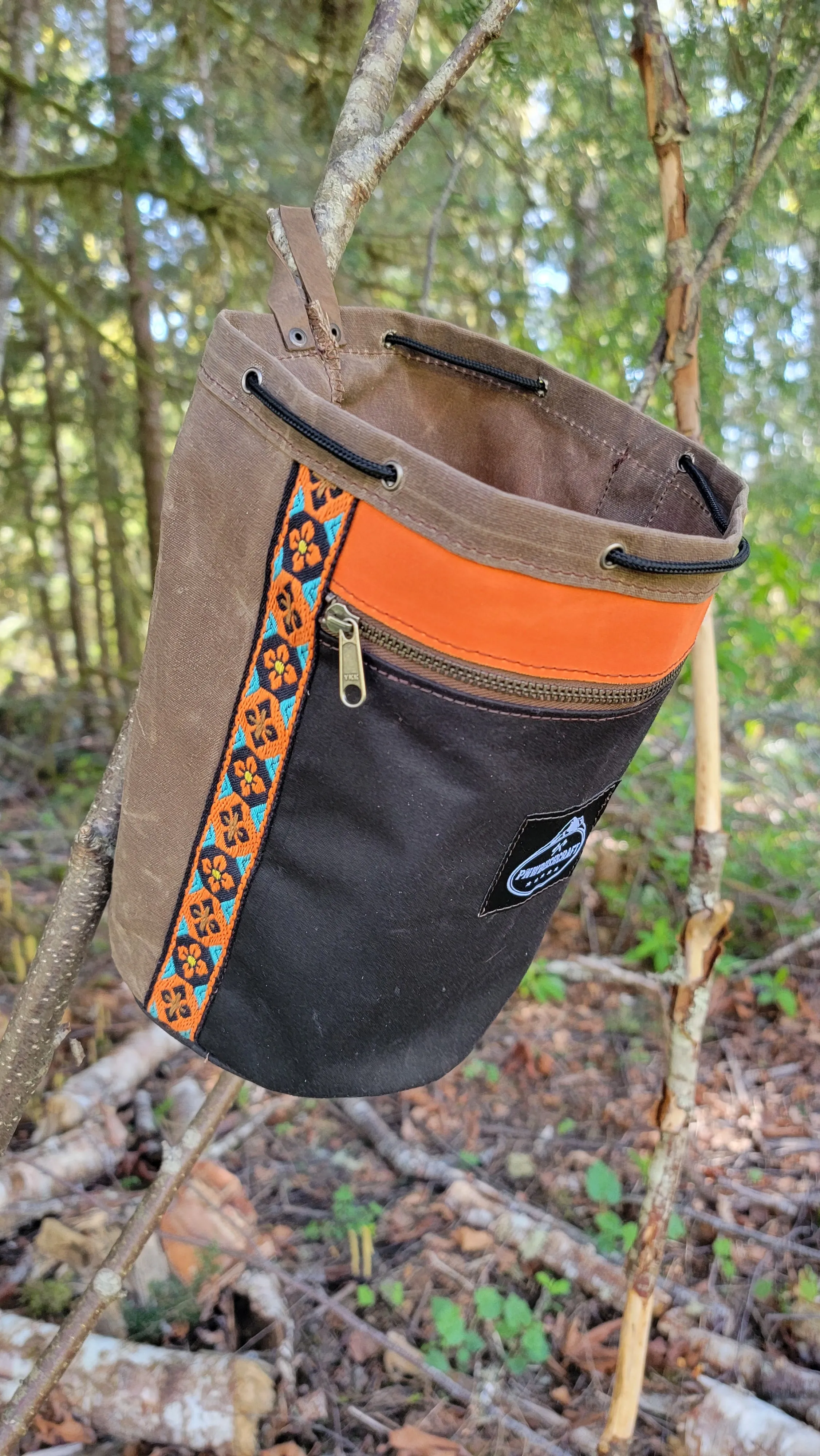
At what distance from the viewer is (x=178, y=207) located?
2.72 m

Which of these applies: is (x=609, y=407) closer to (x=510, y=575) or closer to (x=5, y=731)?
(x=510, y=575)

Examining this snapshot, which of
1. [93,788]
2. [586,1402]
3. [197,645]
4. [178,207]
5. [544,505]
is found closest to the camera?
[544,505]

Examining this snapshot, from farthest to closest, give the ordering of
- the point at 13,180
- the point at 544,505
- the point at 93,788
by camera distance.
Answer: the point at 93,788 < the point at 13,180 < the point at 544,505

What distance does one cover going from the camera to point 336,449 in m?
0.64

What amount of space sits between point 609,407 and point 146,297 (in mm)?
3015

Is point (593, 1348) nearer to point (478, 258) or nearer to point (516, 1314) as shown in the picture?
point (516, 1314)

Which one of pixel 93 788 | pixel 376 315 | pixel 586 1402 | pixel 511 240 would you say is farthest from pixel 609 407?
pixel 93 788

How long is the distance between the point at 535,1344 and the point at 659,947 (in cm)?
110

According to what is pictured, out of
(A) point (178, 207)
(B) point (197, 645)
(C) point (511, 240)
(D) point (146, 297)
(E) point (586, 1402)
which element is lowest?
(E) point (586, 1402)

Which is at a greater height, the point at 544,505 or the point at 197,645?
the point at 544,505

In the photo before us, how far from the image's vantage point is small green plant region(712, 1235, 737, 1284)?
5.56 ft

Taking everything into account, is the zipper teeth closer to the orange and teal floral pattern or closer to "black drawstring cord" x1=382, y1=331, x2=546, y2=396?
the orange and teal floral pattern

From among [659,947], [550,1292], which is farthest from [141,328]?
[550,1292]

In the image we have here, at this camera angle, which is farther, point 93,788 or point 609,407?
point 93,788
